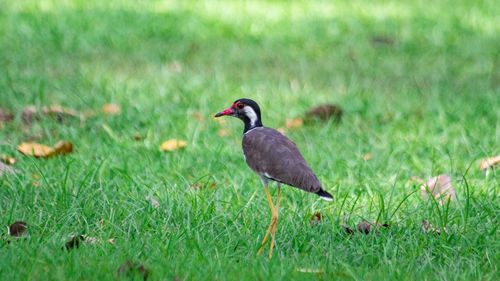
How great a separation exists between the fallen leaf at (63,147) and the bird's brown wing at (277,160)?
6.36ft

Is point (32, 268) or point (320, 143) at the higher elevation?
point (32, 268)

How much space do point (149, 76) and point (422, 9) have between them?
4441mm

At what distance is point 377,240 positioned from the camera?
3555 millimetres

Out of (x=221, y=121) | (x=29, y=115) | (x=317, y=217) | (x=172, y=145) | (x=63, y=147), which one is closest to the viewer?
(x=317, y=217)

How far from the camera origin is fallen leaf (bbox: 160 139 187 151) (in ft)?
17.0

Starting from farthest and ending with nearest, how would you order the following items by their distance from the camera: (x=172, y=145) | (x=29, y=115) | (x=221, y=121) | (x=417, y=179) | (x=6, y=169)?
(x=221, y=121) → (x=29, y=115) → (x=172, y=145) → (x=417, y=179) → (x=6, y=169)

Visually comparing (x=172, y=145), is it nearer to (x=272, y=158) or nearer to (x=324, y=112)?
(x=324, y=112)

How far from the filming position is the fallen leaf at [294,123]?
5.92 metres

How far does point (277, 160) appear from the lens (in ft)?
10.9

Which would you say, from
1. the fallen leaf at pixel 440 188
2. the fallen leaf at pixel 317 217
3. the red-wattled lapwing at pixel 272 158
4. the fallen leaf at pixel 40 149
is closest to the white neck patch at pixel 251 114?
the red-wattled lapwing at pixel 272 158

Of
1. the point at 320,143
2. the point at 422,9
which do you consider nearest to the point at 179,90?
the point at 320,143

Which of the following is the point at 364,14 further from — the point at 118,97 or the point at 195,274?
the point at 195,274

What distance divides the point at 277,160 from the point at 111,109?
2978 mm

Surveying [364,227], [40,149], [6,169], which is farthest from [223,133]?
[364,227]
